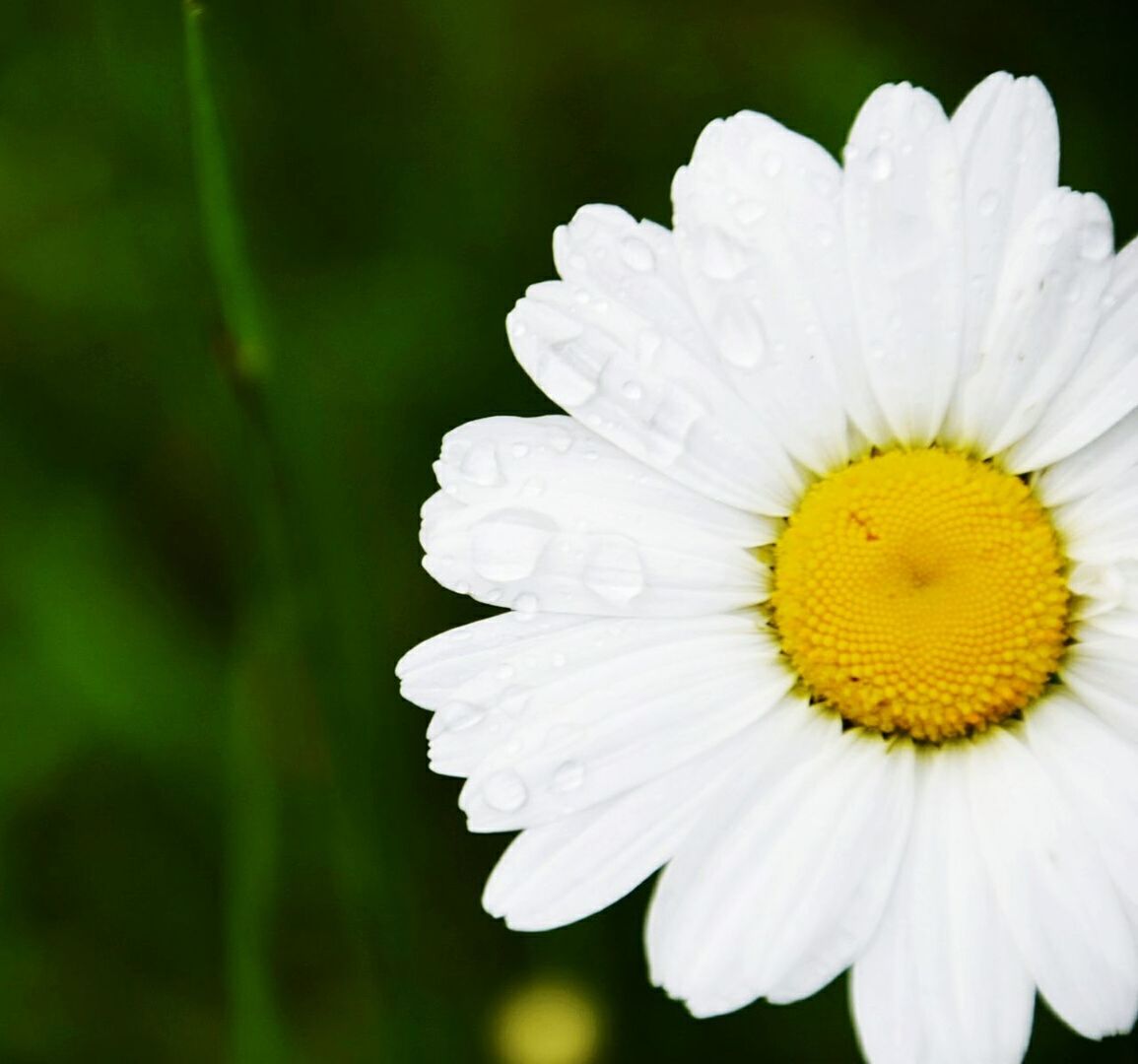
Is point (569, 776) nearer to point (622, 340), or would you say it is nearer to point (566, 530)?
point (566, 530)

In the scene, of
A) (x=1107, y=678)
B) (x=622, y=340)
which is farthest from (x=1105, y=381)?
(x=622, y=340)

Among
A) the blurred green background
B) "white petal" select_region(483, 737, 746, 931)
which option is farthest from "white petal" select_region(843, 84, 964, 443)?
the blurred green background

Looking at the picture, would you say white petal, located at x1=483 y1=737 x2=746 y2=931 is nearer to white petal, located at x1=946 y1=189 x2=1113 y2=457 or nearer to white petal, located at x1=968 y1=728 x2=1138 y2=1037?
white petal, located at x1=968 y1=728 x2=1138 y2=1037

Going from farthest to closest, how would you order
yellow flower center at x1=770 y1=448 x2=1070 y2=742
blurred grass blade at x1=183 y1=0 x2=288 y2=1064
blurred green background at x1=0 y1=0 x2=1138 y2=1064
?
blurred green background at x1=0 y1=0 x2=1138 y2=1064 → blurred grass blade at x1=183 y1=0 x2=288 y2=1064 → yellow flower center at x1=770 y1=448 x2=1070 y2=742

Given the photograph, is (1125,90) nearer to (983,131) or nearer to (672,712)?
(983,131)

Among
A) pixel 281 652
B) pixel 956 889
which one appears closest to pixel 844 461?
pixel 956 889

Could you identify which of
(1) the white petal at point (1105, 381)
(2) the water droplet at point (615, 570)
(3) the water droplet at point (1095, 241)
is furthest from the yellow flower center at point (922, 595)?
(3) the water droplet at point (1095, 241)
